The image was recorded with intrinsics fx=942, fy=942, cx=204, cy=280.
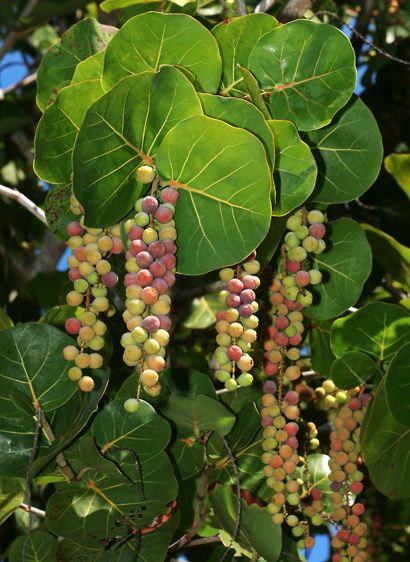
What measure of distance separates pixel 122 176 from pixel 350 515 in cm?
73

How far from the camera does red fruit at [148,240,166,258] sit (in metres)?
1.24

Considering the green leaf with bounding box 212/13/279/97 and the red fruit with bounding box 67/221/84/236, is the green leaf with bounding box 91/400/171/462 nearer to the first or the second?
the red fruit with bounding box 67/221/84/236

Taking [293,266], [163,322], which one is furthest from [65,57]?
[163,322]

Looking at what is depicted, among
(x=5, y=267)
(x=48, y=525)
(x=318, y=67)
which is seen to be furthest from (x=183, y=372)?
(x=5, y=267)

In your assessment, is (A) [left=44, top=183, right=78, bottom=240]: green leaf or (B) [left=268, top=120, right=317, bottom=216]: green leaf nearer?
(B) [left=268, top=120, right=317, bottom=216]: green leaf

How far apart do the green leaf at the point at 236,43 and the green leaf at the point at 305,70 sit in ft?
0.09

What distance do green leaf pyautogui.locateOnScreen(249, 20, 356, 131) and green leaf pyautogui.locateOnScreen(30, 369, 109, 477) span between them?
0.52 metres

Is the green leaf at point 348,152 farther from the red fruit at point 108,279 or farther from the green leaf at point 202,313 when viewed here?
the green leaf at point 202,313

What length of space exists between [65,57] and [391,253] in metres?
0.83

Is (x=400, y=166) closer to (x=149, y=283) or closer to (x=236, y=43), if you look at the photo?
(x=236, y=43)

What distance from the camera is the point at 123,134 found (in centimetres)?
130

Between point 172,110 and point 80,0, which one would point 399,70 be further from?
point 172,110

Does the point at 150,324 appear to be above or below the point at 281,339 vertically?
above

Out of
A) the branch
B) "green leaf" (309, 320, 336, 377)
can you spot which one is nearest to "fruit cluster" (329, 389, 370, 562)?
"green leaf" (309, 320, 336, 377)
